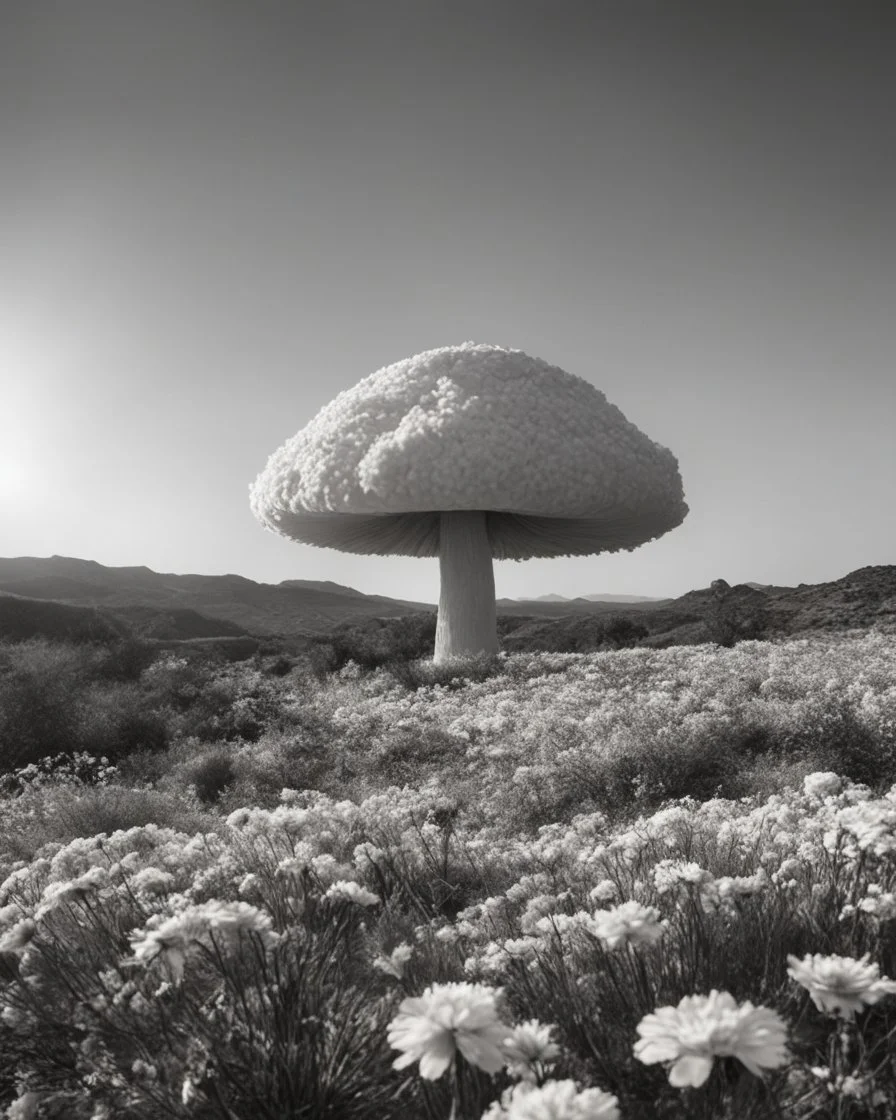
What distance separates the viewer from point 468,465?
11.8 metres

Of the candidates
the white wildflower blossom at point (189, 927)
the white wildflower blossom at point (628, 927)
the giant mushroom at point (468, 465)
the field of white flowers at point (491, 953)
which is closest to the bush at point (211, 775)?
the field of white flowers at point (491, 953)

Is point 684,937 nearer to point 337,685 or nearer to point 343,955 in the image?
point 343,955

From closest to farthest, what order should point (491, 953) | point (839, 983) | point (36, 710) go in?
1. point (839, 983)
2. point (491, 953)
3. point (36, 710)

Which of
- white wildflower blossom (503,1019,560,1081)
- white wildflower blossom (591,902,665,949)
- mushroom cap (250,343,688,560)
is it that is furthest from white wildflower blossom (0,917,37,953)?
mushroom cap (250,343,688,560)

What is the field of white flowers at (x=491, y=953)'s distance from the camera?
1780 millimetres

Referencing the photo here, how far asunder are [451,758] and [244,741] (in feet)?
11.5

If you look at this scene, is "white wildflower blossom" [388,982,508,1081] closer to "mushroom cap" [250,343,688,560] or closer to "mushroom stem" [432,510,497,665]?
"mushroom cap" [250,343,688,560]

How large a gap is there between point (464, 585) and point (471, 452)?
3329 mm

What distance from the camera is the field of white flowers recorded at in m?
1.78

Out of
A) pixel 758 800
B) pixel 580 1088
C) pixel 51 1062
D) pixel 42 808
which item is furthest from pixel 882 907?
pixel 42 808

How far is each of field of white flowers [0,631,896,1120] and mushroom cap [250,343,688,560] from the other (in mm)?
5683

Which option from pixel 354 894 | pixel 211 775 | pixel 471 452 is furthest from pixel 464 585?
pixel 354 894

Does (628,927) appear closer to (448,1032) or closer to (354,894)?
(448,1032)

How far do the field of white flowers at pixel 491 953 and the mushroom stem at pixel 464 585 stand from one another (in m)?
7.20
